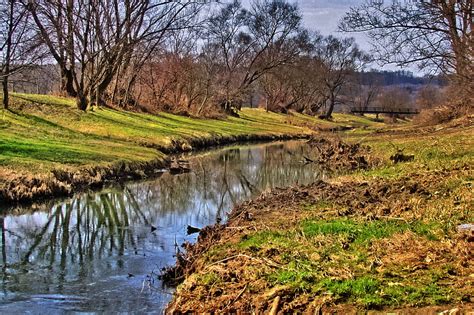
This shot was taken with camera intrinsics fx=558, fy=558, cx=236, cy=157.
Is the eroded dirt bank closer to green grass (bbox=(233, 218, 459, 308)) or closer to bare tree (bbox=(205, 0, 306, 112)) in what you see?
green grass (bbox=(233, 218, 459, 308))

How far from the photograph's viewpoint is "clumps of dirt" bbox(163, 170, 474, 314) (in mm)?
5926

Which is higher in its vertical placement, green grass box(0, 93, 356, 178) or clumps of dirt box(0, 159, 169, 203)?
green grass box(0, 93, 356, 178)

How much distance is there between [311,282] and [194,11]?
75.9ft

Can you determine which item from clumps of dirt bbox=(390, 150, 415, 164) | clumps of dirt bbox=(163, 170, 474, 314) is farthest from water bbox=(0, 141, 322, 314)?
clumps of dirt bbox=(390, 150, 415, 164)

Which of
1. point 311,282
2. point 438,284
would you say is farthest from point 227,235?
point 438,284

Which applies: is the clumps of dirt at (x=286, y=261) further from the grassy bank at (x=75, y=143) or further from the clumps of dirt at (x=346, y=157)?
the clumps of dirt at (x=346, y=157)

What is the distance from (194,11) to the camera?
1079 inches

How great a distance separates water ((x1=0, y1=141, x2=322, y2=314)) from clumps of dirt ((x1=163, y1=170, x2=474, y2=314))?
762 mm

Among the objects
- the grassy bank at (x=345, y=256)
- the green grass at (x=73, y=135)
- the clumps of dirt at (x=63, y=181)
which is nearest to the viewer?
the grassy bank at (x=345, y=256)

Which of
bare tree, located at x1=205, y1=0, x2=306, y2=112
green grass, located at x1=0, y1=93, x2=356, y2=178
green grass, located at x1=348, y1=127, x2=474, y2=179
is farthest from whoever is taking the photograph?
bare tree, located at x1=205, y1=0, x2=306, y2=112

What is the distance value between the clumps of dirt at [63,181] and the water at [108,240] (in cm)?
54

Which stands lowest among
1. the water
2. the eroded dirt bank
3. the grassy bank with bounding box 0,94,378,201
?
the water

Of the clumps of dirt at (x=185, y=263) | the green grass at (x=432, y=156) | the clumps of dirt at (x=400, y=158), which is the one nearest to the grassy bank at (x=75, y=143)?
the clumps of dirt at (x=185, y=263)

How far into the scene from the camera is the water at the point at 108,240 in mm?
7531
